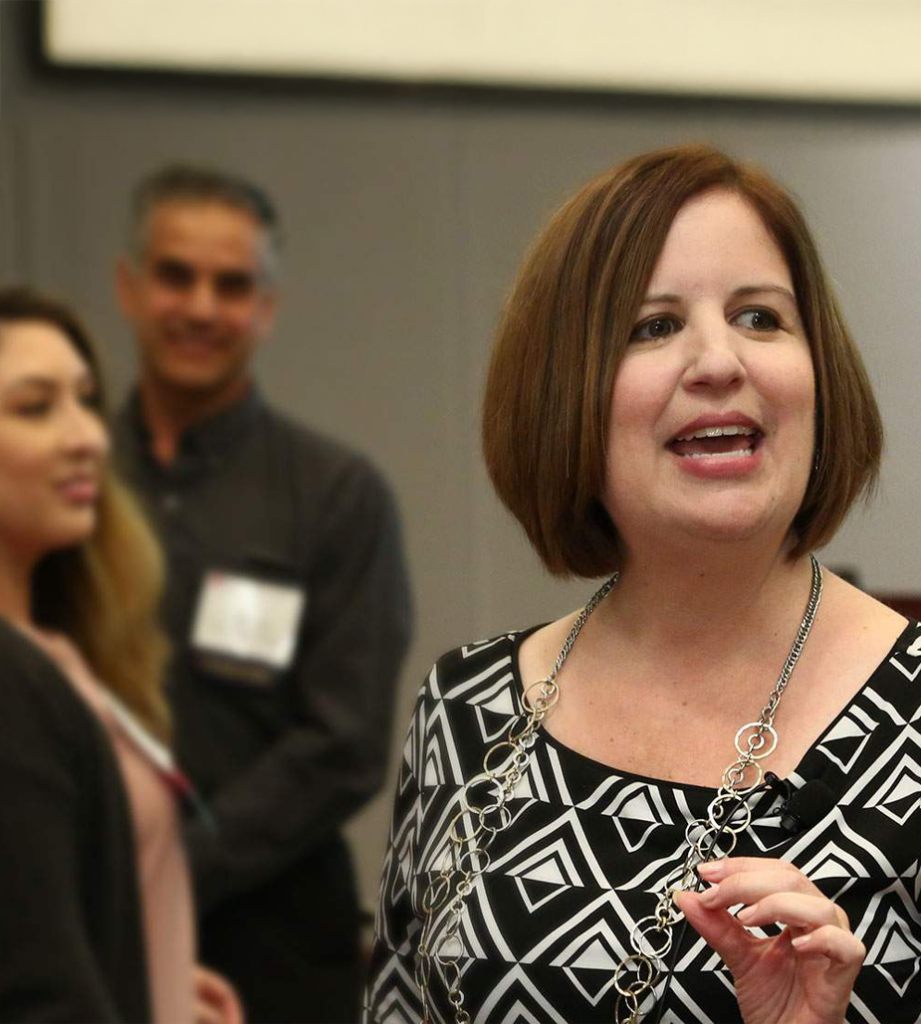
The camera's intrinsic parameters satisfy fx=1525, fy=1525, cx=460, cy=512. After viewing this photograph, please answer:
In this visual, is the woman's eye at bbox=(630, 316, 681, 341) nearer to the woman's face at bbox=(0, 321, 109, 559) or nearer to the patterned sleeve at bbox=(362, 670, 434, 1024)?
the patterned sleeve at bbox=(362, 670, 434, 1024)

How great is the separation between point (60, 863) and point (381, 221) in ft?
6.60

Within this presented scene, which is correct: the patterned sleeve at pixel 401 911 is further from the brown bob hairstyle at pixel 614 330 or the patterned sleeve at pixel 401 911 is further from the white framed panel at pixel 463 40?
the white framed panel at pixel 463 40

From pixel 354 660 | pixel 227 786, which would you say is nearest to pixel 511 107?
pixel 354 660

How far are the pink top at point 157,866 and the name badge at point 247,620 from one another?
0.58 m

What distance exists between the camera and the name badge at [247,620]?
2.49m

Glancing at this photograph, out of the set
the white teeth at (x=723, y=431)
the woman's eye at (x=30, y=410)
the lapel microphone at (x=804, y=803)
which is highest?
A: the white teeth at (x=723, y=431)

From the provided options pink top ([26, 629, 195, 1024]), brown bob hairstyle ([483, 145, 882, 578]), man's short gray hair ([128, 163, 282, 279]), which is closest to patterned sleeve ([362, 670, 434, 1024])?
brown bob hairstyle ([483, 145, 882, 578])

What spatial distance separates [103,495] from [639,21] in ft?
5.57

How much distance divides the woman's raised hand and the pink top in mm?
979

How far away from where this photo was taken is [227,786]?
7.92 ft

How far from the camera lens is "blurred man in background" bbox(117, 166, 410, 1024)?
7.91ft

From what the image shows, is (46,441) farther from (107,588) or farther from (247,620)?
(247,620)

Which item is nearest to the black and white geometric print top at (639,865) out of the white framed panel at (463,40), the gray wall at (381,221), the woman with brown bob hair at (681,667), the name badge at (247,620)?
the woman with brown bob hair at (681,667)

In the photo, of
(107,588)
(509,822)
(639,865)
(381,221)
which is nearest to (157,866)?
(107,588)
